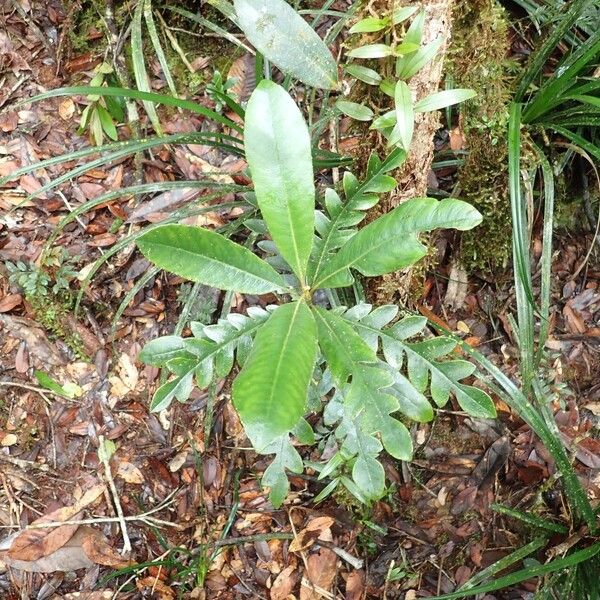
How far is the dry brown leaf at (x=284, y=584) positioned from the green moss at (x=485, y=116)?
3.81 ft

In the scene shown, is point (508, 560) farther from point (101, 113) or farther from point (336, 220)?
point (101, 113)

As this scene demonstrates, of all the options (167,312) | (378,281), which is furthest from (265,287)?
(167,312)

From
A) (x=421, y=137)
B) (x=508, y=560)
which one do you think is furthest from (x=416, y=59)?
(x=508, y=560)

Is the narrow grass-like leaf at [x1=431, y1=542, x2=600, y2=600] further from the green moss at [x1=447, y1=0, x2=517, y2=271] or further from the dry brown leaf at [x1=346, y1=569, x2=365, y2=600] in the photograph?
the green moss at [x1=447, y1=0, x2=517, y2=271]

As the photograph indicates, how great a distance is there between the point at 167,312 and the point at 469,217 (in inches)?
47.9

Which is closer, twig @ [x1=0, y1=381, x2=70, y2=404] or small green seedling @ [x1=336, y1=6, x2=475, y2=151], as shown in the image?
small green seedling @ [x1=336, y1=6, x2=475, y2=151]

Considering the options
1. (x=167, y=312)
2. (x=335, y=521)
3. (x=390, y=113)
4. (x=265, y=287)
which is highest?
(x=390, y=113)

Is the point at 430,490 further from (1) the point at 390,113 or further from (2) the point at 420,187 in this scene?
(1) the point at 390,113

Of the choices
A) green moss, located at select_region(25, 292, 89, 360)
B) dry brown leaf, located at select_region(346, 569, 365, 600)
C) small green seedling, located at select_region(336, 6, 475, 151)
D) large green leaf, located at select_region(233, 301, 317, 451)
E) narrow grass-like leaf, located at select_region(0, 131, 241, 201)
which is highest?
small green seedling, located at select_region(336, 6, 475, 151)

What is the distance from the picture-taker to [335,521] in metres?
1.81

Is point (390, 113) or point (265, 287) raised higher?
point (390, 113)

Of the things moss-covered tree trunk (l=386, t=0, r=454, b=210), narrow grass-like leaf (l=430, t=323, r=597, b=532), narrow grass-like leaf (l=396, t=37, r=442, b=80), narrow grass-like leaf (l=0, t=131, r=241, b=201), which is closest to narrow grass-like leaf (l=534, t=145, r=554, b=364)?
narrow grass-like leaf (l=430, t=323, r=597, b=532)

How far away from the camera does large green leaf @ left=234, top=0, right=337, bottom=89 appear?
1153 millimetres

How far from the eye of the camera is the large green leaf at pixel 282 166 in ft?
3.34
